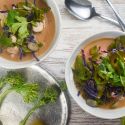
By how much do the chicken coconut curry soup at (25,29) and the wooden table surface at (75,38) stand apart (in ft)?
0.23

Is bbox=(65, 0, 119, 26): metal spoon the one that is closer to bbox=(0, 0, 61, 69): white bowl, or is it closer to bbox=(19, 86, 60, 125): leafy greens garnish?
bbox=(0, 0, 61, 69): white bowl

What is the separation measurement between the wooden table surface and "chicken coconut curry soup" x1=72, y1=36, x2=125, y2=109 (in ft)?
0.35

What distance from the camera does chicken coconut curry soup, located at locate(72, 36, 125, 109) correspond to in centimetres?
122

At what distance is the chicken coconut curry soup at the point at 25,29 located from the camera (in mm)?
1271

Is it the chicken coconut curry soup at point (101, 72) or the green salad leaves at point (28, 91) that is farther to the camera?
the green salad leaves at point (28, 91)

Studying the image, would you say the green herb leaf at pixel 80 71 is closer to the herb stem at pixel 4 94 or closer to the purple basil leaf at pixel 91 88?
the purple basil leaf at pixel 91 88

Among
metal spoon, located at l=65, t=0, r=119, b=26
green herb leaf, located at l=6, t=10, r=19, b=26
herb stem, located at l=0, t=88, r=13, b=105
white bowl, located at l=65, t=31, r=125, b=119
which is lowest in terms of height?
herb stem, located at l=0, t=88, r=13, b=105

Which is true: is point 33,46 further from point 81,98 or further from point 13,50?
point 81,98

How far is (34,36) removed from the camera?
132cm

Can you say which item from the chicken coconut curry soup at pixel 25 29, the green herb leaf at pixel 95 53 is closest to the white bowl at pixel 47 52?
the chicken coconut curry soup at pixel 25 29

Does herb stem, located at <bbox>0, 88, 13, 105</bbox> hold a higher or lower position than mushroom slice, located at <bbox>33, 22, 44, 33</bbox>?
lower

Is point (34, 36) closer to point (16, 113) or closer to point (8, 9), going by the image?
point (8, 9)

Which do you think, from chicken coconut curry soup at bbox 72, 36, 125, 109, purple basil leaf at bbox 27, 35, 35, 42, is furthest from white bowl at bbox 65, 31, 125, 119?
purple basil leaf at bbox 27, 35, 35, 42

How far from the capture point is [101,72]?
1.22 metres
